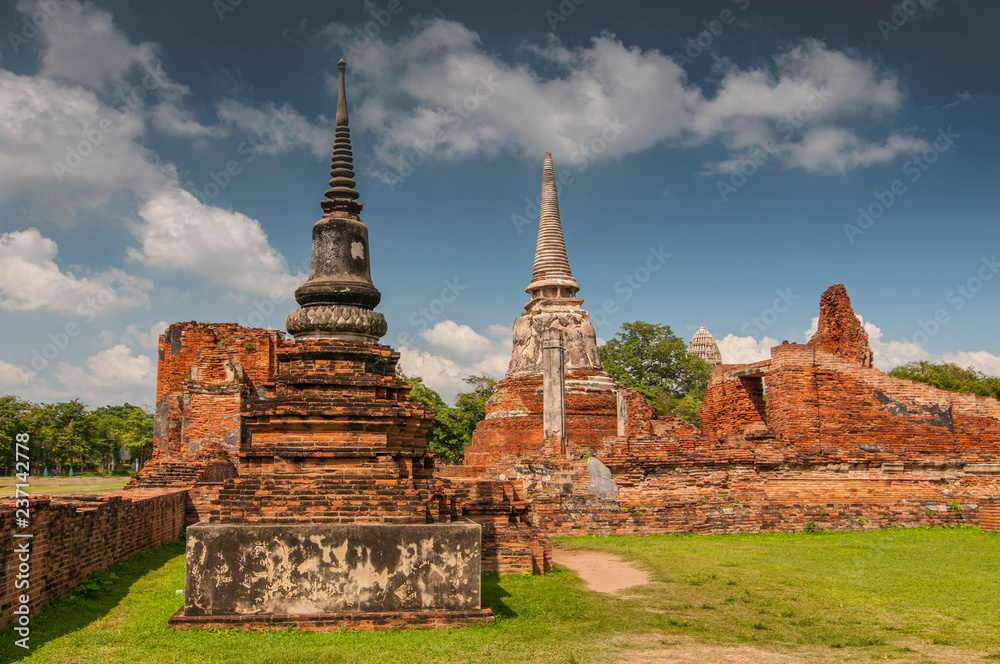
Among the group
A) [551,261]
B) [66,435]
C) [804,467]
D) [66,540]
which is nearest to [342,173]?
[66,540]

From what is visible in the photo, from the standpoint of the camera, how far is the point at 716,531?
600 inches

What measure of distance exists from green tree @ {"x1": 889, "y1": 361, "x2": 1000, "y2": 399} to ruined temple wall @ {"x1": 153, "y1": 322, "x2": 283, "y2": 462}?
3158cm

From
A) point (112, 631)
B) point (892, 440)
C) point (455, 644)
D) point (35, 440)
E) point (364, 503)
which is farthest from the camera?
point (35, 440)

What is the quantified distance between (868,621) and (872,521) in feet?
31.2

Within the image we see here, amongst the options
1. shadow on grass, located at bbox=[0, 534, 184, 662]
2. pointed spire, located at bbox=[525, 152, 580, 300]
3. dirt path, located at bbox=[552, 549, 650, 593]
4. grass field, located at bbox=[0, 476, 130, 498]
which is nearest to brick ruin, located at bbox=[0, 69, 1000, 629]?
shadow on grass, located at bbox=[0, 534, 184, 662]

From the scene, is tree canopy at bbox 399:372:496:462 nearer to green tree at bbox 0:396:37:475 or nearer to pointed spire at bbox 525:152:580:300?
pointed spire at bbox 525:152:580:300

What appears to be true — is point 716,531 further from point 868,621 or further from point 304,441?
point 304,441

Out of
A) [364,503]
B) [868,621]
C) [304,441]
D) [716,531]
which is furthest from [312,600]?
[716,531]

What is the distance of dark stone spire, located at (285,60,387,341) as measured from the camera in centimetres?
871

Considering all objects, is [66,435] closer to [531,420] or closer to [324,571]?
[531,420]

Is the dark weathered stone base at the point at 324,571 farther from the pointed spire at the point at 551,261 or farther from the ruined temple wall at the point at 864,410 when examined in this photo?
the pointed spire at the point at 551,261

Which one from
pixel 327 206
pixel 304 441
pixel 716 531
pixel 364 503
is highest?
pixel 327 206

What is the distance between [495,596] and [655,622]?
5.97 ft

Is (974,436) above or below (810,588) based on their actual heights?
above
